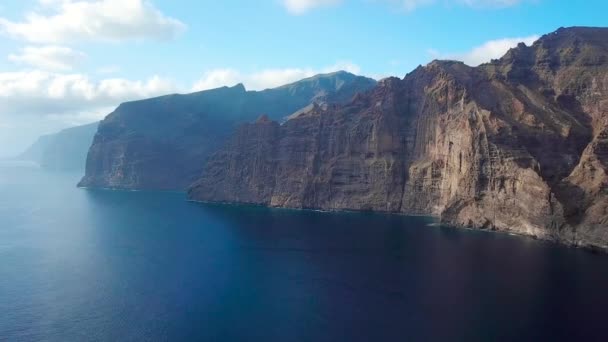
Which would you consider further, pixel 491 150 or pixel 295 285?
pixel 491 150

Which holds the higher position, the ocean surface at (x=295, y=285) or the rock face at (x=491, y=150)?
the rock face at (x=491, y=150)

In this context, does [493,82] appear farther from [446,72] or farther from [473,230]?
[473,230]

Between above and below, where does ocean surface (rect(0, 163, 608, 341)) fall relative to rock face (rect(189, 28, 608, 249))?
below

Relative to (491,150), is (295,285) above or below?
below

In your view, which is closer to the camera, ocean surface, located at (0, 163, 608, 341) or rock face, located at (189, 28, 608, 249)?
ocean surface, located at (0, 163, 608, 341)

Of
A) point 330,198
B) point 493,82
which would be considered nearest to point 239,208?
point 330,198

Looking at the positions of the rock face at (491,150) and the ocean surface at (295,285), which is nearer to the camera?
the ocean surface at (295,285)
